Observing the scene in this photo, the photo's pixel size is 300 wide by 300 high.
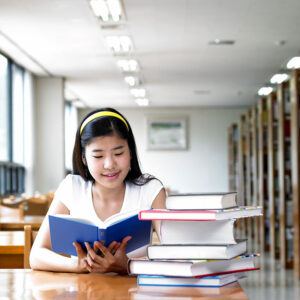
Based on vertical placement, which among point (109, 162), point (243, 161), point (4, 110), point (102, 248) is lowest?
point (102, 248)

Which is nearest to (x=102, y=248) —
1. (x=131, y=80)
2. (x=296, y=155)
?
(x=296, y=155)

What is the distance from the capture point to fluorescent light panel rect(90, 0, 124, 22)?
21.8 feet

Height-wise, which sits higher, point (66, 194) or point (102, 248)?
point (66, 194)

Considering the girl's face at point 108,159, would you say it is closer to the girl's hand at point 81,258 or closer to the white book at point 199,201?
the girl's hand at point 81,258

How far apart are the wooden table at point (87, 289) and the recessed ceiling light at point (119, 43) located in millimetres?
6957

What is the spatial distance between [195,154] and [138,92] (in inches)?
152

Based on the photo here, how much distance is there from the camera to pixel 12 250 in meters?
2.42

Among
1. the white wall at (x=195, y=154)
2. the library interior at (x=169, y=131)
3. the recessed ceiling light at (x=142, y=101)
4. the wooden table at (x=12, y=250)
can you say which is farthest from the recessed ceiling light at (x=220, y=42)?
the white wall at (x=195, y=154)

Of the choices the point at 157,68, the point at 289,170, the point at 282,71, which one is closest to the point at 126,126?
the point at 289,170

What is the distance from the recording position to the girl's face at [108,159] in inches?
72.9

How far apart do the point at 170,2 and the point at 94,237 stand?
5.57 m

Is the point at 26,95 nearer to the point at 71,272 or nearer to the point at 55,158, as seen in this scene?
the point at 55,158

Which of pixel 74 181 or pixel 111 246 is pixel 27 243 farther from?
pixel 111 246

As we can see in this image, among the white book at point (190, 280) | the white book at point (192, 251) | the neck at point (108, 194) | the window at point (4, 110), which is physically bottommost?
the white book at point (190, 280)
